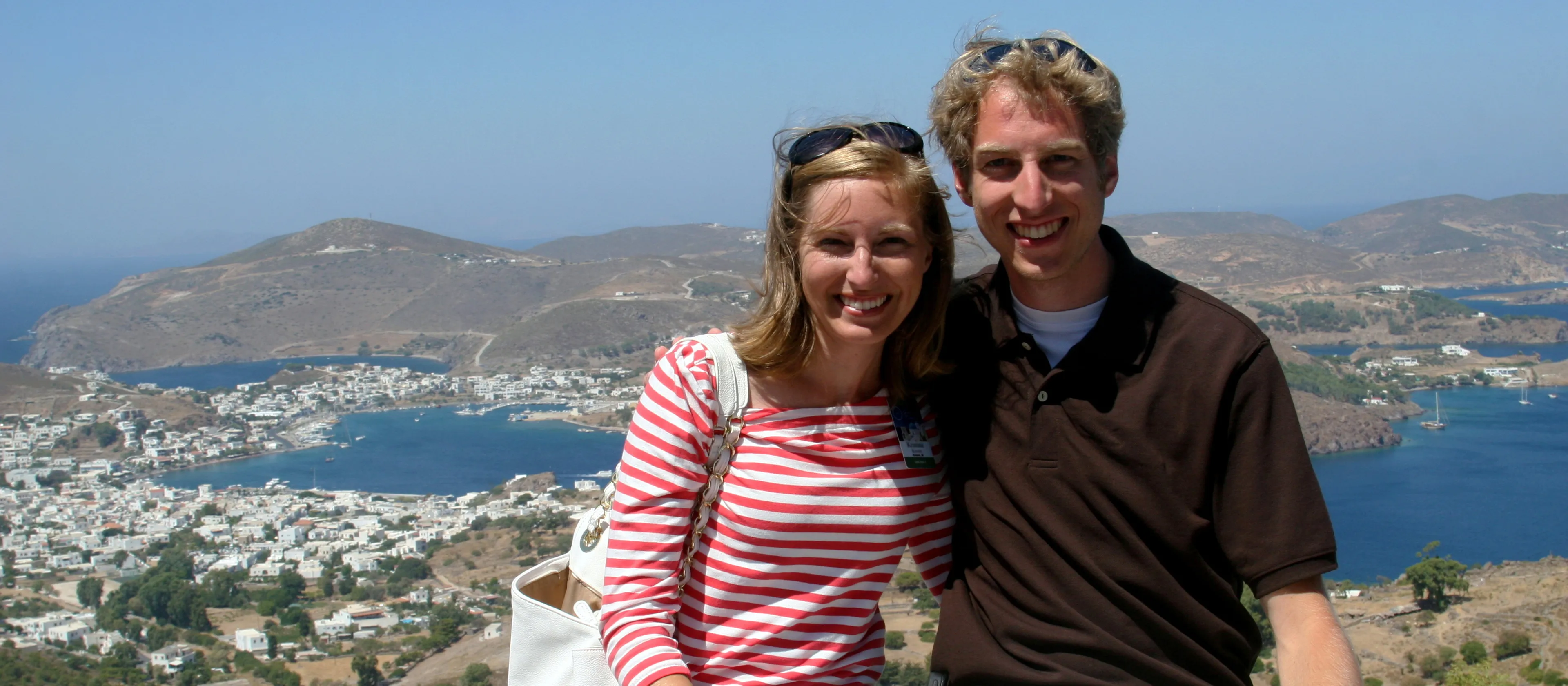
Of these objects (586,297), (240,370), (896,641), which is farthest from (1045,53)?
(240,370)

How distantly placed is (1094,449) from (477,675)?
51.6 ft

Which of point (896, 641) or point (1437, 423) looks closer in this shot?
point (896, 641)

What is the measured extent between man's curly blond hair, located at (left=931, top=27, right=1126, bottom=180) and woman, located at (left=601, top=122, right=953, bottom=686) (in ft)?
0.48

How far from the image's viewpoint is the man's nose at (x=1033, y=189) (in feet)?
6.04

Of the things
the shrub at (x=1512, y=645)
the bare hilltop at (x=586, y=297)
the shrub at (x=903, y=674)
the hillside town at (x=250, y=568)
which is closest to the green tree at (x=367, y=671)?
the hillside town at (x=250, y=568)

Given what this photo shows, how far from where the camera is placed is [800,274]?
186 centimetres

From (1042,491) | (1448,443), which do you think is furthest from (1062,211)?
(1448,443)

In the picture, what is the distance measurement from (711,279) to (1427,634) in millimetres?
59605

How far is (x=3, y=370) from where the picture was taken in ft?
179

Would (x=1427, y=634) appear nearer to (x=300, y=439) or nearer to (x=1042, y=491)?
(x=1042, y=491)

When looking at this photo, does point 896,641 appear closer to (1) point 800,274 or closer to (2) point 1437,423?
(1) point 800,274

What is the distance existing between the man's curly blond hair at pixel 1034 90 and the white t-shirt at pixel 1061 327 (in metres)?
0.24

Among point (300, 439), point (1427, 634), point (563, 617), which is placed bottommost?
point (300, 439)

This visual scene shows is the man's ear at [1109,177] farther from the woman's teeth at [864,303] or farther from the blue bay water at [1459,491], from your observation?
the blue bay water at [1459,491]
